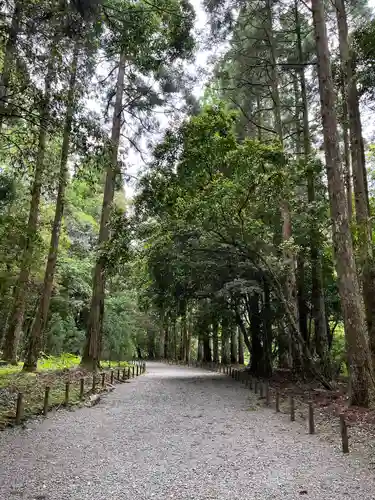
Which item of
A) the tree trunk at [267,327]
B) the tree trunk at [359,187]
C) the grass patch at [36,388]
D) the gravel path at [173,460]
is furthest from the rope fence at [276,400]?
the grass patch at [36,388]

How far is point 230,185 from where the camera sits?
12016 mm

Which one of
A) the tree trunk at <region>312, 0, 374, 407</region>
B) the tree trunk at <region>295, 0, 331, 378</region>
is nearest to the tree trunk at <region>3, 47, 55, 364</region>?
the tree trunk at <region>312, 0, 374, 407</region>

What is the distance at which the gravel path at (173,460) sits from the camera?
183 inches

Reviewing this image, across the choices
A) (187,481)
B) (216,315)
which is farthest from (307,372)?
(187,481)

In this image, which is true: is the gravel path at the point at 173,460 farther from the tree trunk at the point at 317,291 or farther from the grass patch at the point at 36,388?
the tree trunk at the point at 317,291

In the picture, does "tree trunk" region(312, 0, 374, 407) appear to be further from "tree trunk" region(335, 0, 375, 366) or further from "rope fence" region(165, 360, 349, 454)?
"rope fence" region(165, 360, 349, 454)

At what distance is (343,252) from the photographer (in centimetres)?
938

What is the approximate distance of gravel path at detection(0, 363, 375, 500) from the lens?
4637mm

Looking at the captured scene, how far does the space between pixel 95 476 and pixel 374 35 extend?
11.6m

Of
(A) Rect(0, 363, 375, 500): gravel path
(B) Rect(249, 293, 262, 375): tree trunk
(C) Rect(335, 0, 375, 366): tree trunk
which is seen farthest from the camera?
(B) Rect(249, 293, 262, 375): tree trunk

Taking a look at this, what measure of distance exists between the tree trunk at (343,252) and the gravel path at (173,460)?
1879mm

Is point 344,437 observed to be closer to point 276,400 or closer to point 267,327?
point 276,400

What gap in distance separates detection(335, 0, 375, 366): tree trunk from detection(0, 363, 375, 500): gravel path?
3592mm

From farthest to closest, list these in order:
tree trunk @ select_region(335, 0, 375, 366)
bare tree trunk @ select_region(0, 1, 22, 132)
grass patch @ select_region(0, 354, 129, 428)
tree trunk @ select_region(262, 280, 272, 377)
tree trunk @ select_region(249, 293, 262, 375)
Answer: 1. tree trunk @ select_region(249, 293, 262, 375)
2. tree trunk @ select_region(262, 280, 272, 377)
3. tree trunk @ select_region(335, 0, 375, 366)
4. grass patch @ select_region(0, 354, 129, 428)
5. bare tree trunk @ select_region(0, 1, 22, 132)
